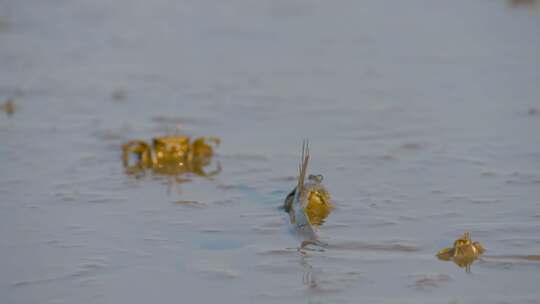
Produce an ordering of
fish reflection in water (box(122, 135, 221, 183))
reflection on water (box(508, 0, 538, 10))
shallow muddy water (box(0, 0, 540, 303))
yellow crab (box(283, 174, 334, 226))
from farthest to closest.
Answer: reflection on water (box(508, 0, 538, 10)) → fish reflection in water (box(122, 135, 221, 183)) → yellow crab (box(283, 174, 334, 226)) → shallow muddy water (box(0, 0, 540, 303))

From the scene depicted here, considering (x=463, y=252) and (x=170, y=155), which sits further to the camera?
(x=170, y=155)

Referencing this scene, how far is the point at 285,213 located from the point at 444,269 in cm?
130

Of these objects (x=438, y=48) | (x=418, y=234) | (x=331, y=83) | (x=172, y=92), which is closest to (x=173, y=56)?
(x=172, y=92)

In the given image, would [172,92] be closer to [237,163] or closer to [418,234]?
[237,163]

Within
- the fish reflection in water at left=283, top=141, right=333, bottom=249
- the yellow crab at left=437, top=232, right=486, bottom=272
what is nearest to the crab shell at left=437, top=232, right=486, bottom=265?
the yellow crab at left=437, top=232, right=486, bottom=272

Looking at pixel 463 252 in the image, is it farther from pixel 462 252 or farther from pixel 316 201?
pixel 316 201

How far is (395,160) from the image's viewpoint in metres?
6.56

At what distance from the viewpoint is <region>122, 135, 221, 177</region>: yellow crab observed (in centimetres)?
684

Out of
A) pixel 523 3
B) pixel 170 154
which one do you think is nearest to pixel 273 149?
pixel 170 154

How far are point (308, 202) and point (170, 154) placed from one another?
5.45 ft

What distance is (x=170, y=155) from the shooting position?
6.88m

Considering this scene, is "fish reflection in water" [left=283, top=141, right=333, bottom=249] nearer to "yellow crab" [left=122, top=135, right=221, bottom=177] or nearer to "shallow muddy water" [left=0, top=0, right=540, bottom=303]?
"shallow muddy water" [left=0, top=0, right=540, bottom=303]

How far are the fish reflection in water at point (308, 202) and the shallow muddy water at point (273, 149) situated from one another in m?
0.10

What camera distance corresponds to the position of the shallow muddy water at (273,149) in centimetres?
459
